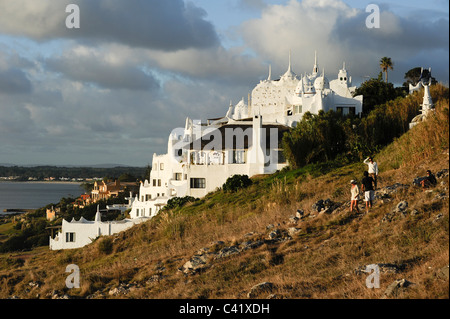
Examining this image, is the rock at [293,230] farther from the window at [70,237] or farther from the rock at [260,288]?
the window at [70,237]

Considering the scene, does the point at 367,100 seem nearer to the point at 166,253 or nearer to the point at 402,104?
the point at 402,104

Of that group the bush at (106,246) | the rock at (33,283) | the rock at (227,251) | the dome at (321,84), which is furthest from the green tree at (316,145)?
the dome at (321,84)

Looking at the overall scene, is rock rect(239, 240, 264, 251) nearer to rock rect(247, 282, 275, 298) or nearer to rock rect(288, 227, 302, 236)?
rock rect(288, 227, 302, 236)

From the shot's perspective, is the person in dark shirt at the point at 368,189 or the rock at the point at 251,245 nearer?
the rock at the point at 251,245

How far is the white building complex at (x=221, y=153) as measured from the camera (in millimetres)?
43938

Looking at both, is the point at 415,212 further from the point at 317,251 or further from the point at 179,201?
the point at 179,201

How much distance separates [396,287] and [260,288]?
3.54 meters

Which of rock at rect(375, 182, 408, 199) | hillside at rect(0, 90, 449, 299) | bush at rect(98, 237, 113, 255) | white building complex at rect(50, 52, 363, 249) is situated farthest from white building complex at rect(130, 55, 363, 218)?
rock at rect(375, 182, 408, 199)

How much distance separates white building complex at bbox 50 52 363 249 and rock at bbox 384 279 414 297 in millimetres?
32212

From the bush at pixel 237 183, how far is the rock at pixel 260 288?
83.7 ft

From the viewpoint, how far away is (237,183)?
39000 mm

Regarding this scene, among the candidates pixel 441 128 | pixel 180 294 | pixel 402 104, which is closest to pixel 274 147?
pixel 402 104

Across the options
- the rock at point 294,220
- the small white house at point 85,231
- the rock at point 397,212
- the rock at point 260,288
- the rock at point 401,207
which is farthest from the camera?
the small white house at point 85,231

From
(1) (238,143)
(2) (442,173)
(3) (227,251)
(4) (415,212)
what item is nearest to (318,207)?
(3) (227,251)
